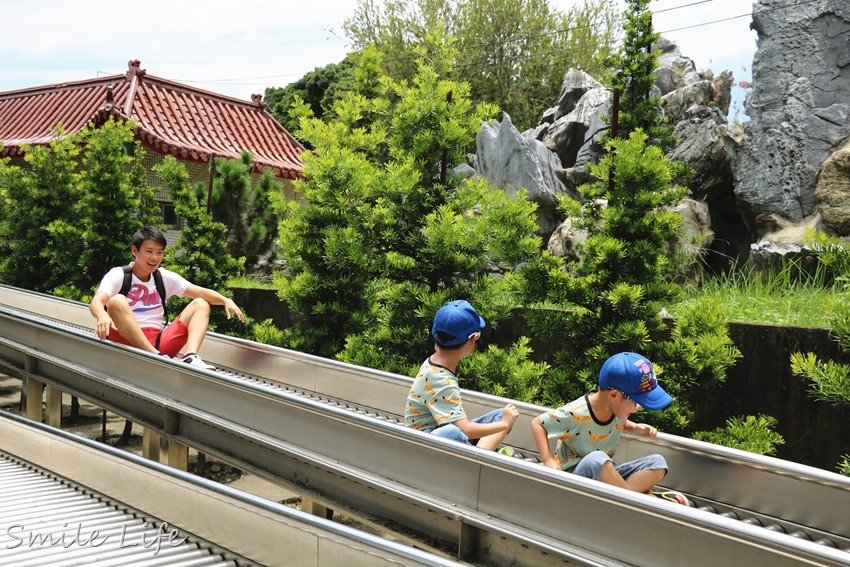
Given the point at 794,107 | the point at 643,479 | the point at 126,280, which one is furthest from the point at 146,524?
the point at 794,107

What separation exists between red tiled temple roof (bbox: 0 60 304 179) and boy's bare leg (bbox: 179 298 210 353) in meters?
11.8

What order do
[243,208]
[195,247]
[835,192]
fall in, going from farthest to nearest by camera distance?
1. [243,208]
2. [195,247]
3. [835,192]

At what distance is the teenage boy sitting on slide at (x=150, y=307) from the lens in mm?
6535

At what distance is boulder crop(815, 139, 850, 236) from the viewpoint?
1112 cm

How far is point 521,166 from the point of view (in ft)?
53.7

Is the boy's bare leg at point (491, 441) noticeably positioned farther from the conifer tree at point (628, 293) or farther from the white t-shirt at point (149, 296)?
the white t-shirt at point (149, 296)

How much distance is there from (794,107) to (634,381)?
9.78 m

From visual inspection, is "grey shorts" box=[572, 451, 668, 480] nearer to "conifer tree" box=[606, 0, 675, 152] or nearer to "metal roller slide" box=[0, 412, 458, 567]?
"metal roller slide" box=[0, 412, 458, 567]

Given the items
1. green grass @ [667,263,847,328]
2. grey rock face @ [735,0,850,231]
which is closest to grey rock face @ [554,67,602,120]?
grey rock face @ [735,0,850,231]

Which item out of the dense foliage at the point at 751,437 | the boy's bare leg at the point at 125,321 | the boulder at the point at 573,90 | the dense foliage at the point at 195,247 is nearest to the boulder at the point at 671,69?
the boulder at the point at 573,90

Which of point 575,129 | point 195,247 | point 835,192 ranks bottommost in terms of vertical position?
point 195,247

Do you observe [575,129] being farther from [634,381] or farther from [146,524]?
[146,524]

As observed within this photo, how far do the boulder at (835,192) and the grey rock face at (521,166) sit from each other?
537cm

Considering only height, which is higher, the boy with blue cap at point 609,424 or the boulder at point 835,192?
the boulder at point 835,192
